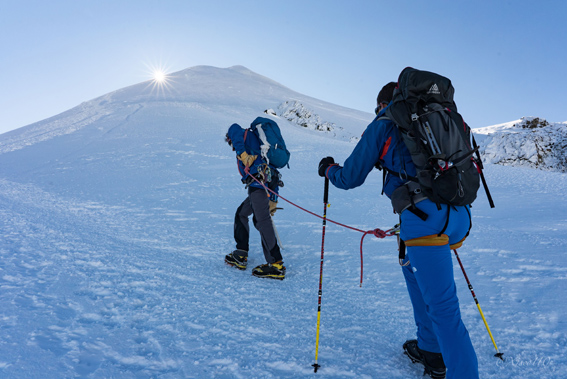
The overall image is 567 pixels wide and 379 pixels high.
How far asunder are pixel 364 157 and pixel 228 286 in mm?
2515

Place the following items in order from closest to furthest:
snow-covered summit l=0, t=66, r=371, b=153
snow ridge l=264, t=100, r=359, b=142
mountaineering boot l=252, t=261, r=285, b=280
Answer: mountaineering boot l=252, t=261, r=285, b=280
snow-covered summit l=0, t=66, r=371, b=153
snow ridge l=264, t=100, r=359, b=142

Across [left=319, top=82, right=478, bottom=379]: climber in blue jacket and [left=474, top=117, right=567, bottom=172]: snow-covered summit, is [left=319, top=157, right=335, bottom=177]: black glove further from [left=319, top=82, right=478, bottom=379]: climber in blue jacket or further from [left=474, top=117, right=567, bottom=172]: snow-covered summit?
[left=474, top=117, right=567, bottom=172]: snow-covered summit

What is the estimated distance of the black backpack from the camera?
2020 millimetres

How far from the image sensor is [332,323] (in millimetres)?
3270

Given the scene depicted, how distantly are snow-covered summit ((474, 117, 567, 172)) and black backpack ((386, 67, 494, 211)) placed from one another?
44.4ft

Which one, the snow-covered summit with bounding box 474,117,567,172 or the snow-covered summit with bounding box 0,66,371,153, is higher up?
the snow-covered summit with bounding box 0,66,371,153

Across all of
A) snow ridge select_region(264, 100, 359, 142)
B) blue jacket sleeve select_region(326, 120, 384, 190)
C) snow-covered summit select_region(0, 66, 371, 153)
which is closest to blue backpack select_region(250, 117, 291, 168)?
blue jacket sleeve select_region(326, 120, 384, 190)

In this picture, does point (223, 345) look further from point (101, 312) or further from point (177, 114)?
point (177, 114)

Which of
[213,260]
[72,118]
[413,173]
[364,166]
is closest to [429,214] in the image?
[413,173]

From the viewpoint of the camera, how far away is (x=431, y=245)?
6.97 feet

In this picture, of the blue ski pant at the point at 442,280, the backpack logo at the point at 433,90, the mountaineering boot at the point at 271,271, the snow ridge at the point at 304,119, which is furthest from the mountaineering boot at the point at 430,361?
the snow ridge at the point at 304,119

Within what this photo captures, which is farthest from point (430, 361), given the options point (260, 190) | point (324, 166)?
point (260, 190)

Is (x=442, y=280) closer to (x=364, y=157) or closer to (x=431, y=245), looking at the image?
(x=431, y=245)

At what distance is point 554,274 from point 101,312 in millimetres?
4574
